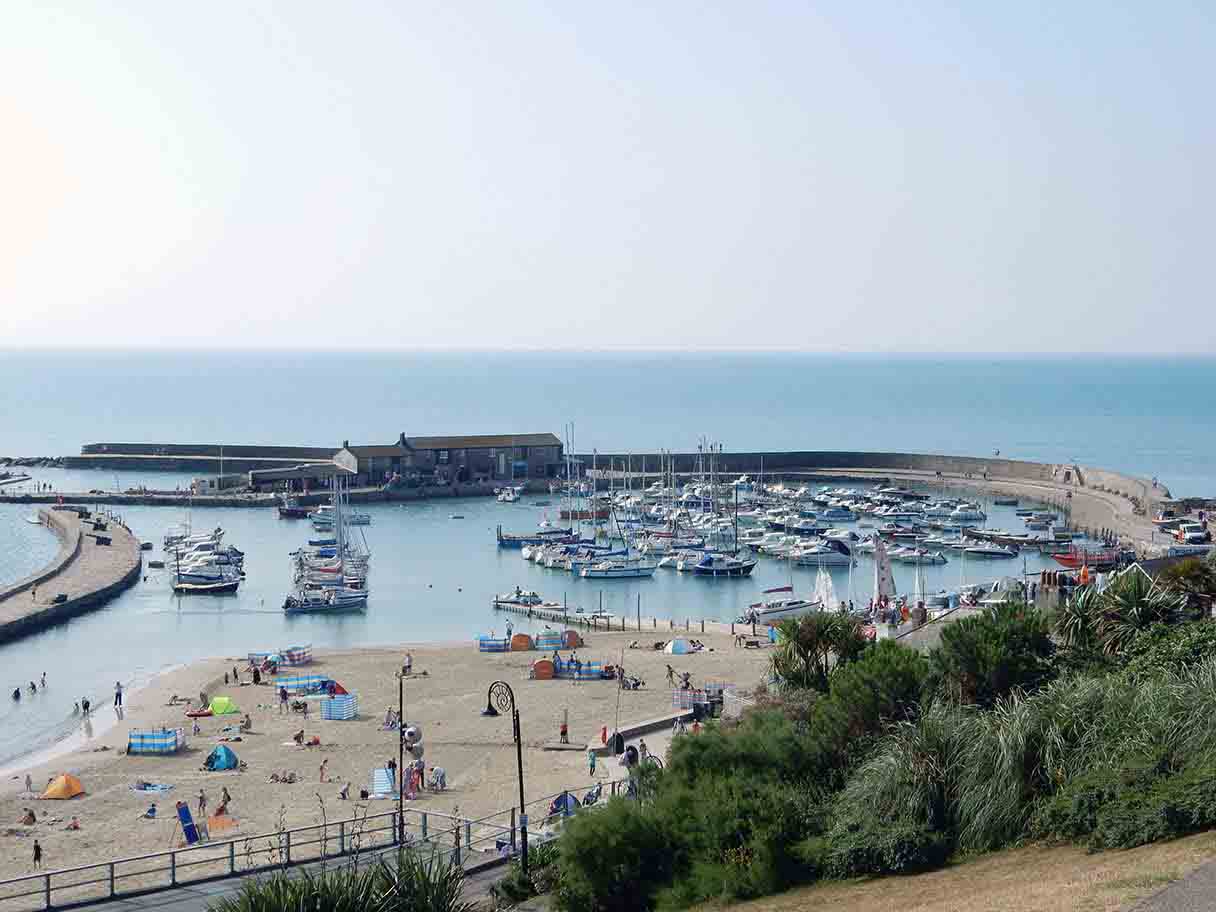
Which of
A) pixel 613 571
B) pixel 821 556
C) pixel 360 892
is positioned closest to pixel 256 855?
pixel 360 892

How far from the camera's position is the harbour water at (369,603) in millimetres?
43844

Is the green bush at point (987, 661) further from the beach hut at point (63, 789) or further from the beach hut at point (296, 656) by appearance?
the beach hut at point (296, 656)

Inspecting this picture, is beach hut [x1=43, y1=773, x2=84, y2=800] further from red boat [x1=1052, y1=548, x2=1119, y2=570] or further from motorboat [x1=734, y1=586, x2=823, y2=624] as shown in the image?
red boat [x1=1052, y1=548, x2=1119, y2=570]

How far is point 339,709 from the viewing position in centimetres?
3409

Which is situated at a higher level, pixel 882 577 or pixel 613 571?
pixel 882 577

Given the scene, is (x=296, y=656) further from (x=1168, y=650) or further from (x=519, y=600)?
(x=1168, y=650)

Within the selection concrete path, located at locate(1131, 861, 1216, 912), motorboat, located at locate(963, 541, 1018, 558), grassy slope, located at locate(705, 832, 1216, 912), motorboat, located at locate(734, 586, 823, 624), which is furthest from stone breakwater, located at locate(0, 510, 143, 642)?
concrete path, located at locate(1131, 861, 1216, 912)

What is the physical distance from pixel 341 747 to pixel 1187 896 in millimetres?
21866

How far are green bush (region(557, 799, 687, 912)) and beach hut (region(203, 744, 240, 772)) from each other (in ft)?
48.5

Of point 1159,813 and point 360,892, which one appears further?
point 1159,813

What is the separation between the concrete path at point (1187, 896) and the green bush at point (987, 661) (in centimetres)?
755

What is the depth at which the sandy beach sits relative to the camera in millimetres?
25391

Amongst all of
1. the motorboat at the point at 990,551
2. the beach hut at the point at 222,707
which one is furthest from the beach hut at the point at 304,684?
the motorboat at the point at 990,551

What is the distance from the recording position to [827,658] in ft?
80.7
